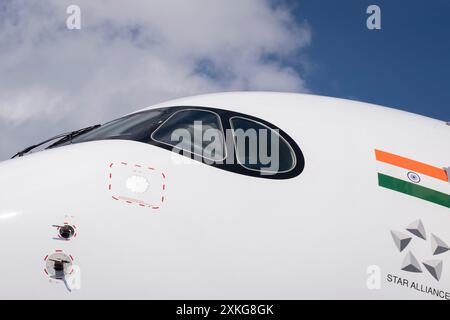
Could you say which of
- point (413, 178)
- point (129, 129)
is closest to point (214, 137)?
point (129, 129)

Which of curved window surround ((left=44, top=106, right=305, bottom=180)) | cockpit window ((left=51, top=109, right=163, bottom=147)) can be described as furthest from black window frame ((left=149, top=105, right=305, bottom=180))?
cockpit window ((left=51, top=109, right=163, bottom=147))

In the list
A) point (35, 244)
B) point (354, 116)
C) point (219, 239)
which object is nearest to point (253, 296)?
point (219, 239)

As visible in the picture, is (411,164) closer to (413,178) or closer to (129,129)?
(413,178)

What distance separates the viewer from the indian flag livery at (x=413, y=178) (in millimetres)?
5715

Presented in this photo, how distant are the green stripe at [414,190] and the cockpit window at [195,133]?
1773 mm

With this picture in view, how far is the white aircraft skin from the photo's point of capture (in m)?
4.69

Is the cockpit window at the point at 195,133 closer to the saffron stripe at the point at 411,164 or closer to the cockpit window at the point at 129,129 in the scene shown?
the cockpit window at the point at 129,129

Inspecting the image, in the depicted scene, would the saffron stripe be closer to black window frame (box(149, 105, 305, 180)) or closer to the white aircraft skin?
the white aircraft skin

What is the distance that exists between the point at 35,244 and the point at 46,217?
257 mm

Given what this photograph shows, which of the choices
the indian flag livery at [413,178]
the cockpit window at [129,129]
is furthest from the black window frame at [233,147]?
the indian flag livery at [413,178]

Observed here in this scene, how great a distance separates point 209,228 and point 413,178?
2441 millimetres

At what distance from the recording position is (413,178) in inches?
230

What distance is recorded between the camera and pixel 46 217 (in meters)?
4.74
